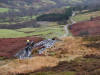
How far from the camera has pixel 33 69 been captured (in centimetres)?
2872

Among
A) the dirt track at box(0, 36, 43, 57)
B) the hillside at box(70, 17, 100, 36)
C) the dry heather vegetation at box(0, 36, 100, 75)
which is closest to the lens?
the dry heather vegetation at box(0, 36, 100, 75)

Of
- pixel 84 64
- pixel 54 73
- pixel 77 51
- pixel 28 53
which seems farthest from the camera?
pixel 28 53

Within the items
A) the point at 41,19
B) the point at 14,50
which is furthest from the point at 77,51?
the point at 41,19

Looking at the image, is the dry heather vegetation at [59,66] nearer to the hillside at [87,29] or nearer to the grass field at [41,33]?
the grass field at [41,33]

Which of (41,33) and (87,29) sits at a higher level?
(87,29)

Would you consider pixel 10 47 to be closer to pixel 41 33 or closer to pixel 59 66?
pixel 41 33

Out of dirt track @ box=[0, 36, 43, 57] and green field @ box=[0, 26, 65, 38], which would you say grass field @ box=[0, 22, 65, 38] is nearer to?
green field @ box=[0, 26, 65, 38]

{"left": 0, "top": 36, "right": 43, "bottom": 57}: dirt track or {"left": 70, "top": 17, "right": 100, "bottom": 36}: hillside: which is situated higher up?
{"left": 70, "top": 17, "right": 100, "bottom": 36}: hillside

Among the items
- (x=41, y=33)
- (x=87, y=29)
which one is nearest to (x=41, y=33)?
(x=41, y=33)

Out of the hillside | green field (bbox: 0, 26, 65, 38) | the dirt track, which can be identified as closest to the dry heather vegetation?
the dirt track

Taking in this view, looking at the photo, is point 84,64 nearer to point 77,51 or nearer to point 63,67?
point 63,67

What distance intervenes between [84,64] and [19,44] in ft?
105

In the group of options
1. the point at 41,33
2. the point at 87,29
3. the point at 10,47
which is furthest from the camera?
the point at 87,29

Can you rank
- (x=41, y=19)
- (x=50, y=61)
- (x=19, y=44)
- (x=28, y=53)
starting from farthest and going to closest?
(x=41, y=19) < (x=19, y=44) < (x=28, y=53) < (x=50, y=61)
